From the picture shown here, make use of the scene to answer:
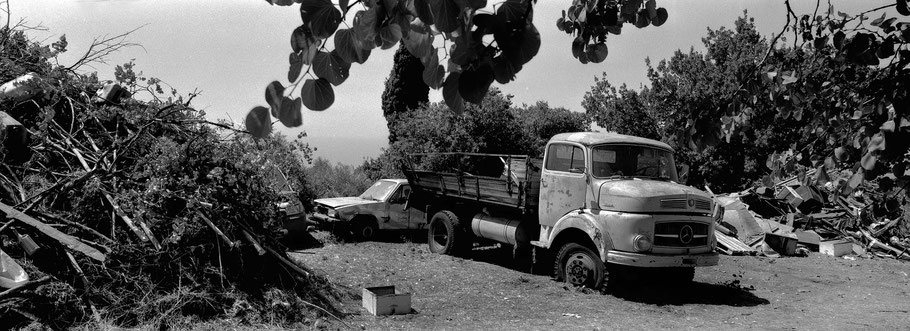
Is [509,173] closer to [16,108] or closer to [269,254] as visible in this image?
[269,254]

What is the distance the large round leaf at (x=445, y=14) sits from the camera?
154 cm

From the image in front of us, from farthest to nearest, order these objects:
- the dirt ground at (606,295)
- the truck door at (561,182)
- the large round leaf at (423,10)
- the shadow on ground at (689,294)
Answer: the truck door at (561,182) → the shadow on ground at (689,294) → the dirt ground at (606,295) → the large round leaf at (423,10)

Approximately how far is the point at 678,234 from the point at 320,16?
28.3 feet

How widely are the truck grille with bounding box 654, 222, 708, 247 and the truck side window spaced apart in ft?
5.08

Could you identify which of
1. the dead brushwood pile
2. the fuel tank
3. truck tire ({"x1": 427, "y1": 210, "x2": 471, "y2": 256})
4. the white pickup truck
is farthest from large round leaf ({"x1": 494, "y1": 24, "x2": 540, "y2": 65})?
the white pickup truck

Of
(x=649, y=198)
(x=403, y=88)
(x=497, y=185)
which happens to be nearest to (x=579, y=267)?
(x=649, y=198)

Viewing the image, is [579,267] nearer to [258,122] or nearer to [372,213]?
[372,213]

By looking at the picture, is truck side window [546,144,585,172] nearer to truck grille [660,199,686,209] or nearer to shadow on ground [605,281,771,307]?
truck grille [660,199,686,209]

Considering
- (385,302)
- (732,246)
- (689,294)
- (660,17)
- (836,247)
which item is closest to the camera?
(660,17)

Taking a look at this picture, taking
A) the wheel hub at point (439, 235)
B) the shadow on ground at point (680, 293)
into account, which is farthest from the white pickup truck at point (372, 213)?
the shadow on ground at point (680, 293)

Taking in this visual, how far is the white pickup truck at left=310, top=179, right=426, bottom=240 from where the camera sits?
45.1 feet

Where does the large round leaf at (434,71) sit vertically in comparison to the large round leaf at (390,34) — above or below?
below

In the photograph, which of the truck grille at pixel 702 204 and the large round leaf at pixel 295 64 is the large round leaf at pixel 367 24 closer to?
the large round leaf at pixel 295 64

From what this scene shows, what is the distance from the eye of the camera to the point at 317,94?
166 cm
